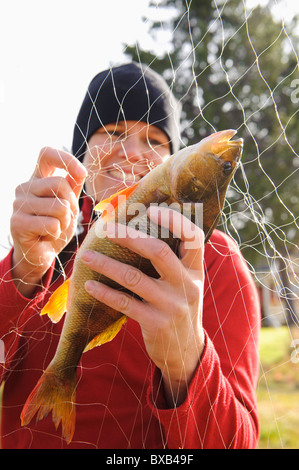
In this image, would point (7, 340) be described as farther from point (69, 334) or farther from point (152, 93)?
point (152, 93)

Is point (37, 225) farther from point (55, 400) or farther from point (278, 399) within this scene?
point (278, 399)

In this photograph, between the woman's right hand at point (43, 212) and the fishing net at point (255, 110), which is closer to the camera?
the woman's right hand at point (43, 212)

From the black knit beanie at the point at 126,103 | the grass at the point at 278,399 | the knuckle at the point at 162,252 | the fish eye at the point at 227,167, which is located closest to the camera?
the knuckle at the point at 162,252

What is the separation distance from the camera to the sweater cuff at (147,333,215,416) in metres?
1.12

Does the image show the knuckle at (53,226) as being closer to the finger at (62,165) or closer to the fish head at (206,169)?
the finger at (62,165)

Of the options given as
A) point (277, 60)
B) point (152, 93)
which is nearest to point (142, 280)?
point (152, 93)

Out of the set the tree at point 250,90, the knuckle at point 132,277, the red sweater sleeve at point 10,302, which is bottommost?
the tree at point 250,90

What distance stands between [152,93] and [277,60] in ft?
28.2

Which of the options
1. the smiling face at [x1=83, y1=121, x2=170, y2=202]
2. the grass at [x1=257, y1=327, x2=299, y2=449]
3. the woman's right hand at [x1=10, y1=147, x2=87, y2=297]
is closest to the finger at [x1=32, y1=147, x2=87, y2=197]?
the woman's right hand at [x1=10, y1=147, x2=87, y2=297]

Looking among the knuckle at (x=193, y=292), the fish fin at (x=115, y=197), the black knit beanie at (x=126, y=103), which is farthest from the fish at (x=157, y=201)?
the black knit beanie at (x=126, y=103)

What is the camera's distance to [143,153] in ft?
5.24

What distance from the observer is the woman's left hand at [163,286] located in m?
0.99

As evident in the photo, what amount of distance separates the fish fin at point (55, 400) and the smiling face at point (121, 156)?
645mm

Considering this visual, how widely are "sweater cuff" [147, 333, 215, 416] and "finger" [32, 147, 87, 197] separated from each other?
1.92 ft
